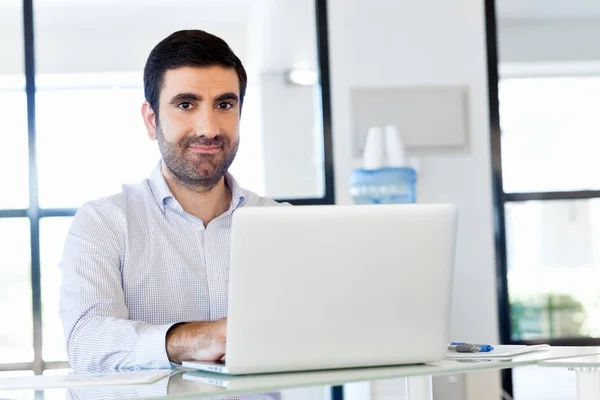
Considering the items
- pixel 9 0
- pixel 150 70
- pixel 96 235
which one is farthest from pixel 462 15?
pixel 96 235

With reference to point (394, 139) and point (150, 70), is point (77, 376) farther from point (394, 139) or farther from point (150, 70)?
point (394, 139)

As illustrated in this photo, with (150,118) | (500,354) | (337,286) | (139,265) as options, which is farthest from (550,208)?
(337,286)

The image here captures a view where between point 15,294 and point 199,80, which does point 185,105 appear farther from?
point 15,294

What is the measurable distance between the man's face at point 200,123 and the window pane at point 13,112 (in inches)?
85.5

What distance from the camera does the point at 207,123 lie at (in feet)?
7.39

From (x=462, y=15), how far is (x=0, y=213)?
2.34 meters

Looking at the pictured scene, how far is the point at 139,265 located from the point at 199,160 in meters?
0.29

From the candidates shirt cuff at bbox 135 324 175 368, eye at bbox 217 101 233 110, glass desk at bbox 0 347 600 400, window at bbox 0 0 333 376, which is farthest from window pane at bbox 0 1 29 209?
glass desk at bbox 0 347 600 400

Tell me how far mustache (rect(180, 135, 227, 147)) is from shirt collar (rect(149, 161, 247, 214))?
0.43ft

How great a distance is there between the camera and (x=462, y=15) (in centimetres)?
448

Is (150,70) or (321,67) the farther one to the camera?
(321,67)

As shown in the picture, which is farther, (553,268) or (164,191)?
(553,268)

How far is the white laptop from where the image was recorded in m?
1.46

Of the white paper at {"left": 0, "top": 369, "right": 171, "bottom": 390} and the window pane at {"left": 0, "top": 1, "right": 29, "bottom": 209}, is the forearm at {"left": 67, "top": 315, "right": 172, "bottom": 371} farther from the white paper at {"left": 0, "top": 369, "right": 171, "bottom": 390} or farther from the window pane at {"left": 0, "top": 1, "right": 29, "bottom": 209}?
the window pane at {"left": 0, "top": 1, "right": 29, "bottom": 209}
